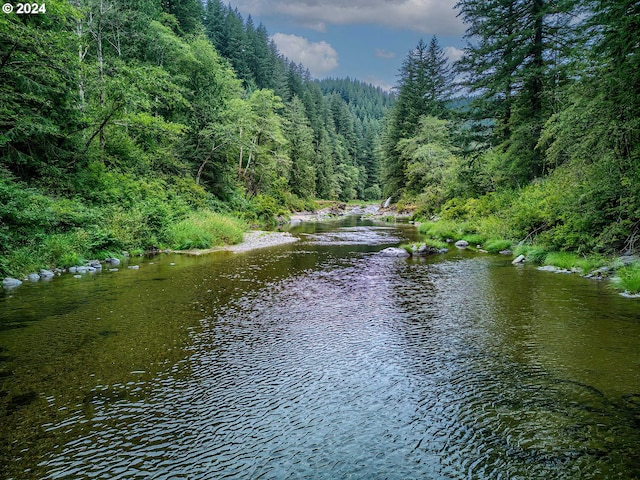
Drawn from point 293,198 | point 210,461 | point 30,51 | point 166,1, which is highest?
point 166,1

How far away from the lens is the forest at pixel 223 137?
1197cm

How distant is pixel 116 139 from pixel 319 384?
69.5 ft

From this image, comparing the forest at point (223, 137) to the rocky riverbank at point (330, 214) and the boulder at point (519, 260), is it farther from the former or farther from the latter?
the rocky riverbank at point (330, 214)

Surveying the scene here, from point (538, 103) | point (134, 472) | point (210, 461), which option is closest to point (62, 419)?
point (134, 472)

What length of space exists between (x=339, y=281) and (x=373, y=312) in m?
3.30

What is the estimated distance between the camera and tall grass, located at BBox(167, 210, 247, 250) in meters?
19.0

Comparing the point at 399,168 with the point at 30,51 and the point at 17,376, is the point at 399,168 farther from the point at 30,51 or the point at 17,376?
the point at 17,376

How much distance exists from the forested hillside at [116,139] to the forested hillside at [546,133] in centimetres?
1534

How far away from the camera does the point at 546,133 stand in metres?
15.3

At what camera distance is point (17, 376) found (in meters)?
5.40

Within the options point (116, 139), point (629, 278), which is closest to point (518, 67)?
point (629, 278)
